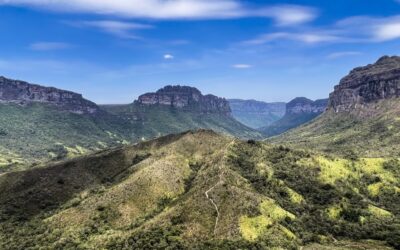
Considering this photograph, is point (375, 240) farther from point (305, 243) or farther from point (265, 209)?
point (265, 209)

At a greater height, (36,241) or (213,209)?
(213,209)

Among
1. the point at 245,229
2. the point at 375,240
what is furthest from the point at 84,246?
the point at 375,240

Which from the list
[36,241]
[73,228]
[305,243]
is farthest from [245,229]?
[36,241]

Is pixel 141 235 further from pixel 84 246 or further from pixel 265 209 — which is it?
pixel 265 209

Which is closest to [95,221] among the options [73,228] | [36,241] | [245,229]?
[73,228]

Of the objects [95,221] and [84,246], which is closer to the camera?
[84,246]

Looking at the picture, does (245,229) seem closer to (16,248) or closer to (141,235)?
(141,235)

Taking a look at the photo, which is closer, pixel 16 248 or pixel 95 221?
pixel 16 248
